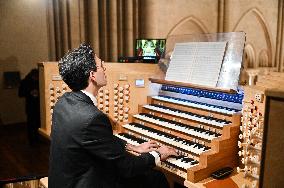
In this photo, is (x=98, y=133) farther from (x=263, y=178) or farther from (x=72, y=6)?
(x=72, y=6)

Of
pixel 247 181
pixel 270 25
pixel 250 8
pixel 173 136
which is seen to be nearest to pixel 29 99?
pixel 173 136

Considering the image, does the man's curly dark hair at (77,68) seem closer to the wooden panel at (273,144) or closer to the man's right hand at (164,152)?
the man's right hand at (164,152)

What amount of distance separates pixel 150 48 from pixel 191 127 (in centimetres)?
246

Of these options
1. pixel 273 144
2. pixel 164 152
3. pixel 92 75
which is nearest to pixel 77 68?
pixel 92 75

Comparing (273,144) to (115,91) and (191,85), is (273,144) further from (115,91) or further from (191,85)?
(115,91)

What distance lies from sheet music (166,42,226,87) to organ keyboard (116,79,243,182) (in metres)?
0.14

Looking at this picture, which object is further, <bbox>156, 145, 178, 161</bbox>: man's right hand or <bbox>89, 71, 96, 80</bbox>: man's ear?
Result: <bbox>156, 145, 178, 161</bbox>: man's right hand

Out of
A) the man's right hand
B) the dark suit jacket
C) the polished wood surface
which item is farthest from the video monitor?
the dark suit jacket

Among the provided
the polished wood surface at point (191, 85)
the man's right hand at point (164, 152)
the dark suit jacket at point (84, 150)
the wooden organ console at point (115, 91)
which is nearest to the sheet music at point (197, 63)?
the polished wood surface at point (191, 85)

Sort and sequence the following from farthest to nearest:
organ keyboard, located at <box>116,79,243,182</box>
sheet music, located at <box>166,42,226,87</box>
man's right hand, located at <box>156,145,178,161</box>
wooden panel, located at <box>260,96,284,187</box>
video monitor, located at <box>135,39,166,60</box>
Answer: video monitor, located at <box>135,39,166,60</box> → sheet music, located at <box>166,42,226,87</box> → organ keyboard, located at <box>116,79,243,182</box> → man's right hand, located at <box>156,145,178,161</box> → wooden panel, located at <box>260,96,284,187</box>

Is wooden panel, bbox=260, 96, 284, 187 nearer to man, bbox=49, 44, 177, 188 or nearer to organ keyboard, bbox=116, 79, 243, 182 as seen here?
man, bbox=49, 44, 177, 188

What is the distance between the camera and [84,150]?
6.29 feet

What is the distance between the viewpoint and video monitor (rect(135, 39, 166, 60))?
16.7 feet

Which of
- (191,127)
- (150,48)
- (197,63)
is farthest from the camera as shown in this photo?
(150,48)
